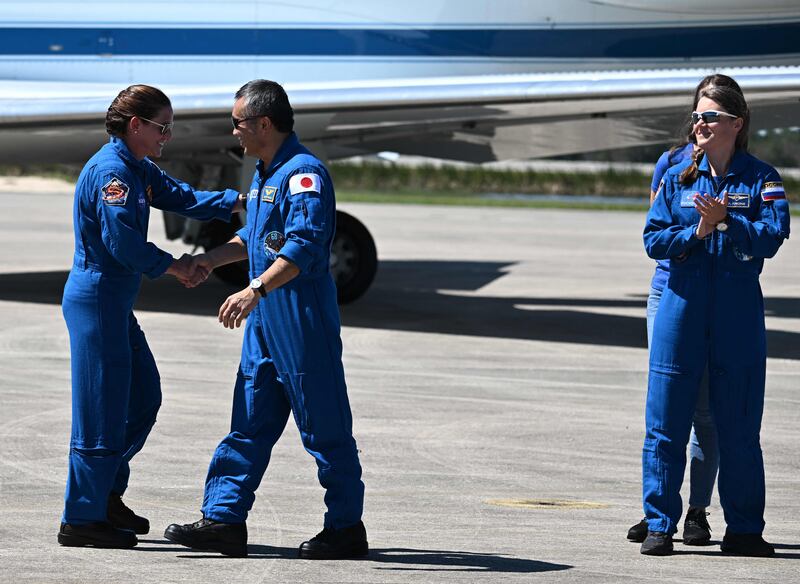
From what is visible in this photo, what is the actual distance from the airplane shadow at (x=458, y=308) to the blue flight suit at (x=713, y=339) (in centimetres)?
645

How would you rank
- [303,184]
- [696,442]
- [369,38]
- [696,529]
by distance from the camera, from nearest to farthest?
[303,184]
[696,529]
[696,442]
[369,38]

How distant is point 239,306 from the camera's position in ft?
17.9

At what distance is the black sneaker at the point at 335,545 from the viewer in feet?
18.7

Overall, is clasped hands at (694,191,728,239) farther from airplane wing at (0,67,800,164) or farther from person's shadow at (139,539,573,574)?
airplane wing at (0,67,800,164)

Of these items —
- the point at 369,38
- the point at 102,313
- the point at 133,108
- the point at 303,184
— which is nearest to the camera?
the point at 303,184

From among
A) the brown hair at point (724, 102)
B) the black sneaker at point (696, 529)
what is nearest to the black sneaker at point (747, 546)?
the black sneaker at point (696, 529)

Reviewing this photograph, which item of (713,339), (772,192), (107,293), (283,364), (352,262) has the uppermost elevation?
(772,192)

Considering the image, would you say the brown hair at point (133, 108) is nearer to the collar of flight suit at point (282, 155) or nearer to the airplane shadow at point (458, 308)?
the collar of flight suit at point (282, 155)

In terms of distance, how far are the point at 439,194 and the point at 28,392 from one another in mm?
31597

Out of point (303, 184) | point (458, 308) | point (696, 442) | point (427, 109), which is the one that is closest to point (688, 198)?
point (696, 442)

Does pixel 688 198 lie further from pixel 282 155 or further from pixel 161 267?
pixel 161 267

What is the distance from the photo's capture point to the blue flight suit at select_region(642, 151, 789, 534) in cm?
587

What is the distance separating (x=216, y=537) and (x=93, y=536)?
0.52 metres

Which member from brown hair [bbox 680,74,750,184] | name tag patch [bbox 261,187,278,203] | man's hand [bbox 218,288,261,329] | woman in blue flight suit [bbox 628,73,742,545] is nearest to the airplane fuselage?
woman in blue flight suit [bbox 628,73,742,545]
